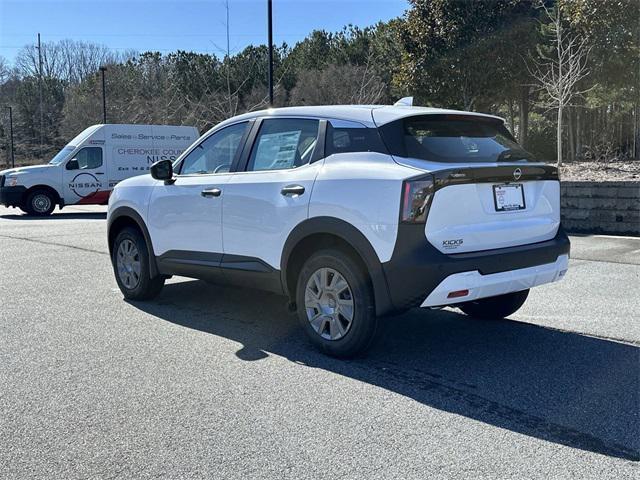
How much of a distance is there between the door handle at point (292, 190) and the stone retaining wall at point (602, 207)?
25.8 feet

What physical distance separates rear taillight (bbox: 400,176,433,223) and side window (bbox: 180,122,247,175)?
199cm

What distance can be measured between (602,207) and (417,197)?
26.7 feet

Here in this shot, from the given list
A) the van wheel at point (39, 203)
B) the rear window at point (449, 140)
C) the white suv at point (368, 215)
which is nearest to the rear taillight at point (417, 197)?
the white suv at point (368, 215)

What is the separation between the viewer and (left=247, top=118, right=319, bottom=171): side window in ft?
16.5

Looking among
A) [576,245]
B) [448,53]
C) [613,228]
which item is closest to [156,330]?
[576,245]

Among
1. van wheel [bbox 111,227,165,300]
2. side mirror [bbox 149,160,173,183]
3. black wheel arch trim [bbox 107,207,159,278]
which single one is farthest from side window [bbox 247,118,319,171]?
van wheel [bbox 111,227,165,300]

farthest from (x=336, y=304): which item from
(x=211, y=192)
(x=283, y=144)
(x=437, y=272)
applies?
(x=211, y=192)

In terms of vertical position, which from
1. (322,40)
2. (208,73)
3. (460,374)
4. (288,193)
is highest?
(322,40)

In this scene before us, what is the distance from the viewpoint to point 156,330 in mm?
5559

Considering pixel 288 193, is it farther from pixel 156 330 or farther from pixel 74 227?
pixel 74 227

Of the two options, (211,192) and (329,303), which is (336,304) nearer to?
(329,303)

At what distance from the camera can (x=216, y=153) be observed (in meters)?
5.86

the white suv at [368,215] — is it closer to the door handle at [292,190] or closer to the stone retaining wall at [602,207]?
the door handle at [292,190]

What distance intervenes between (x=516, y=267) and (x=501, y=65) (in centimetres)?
2144
